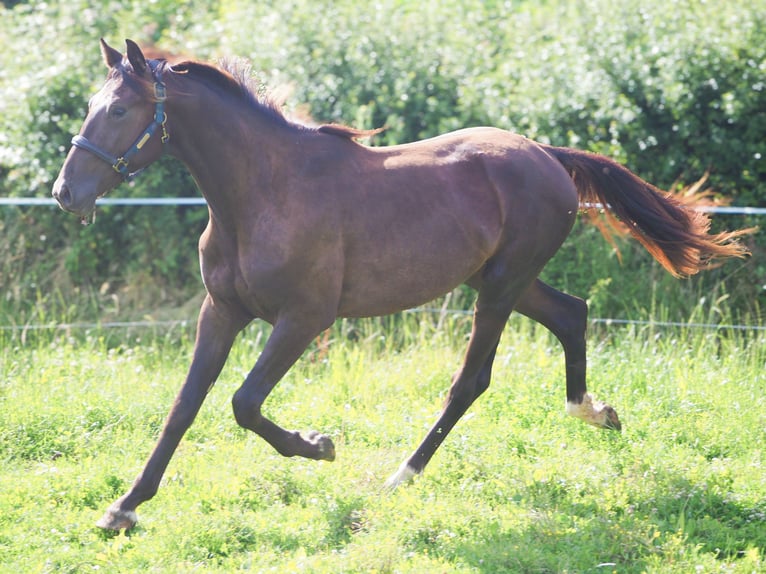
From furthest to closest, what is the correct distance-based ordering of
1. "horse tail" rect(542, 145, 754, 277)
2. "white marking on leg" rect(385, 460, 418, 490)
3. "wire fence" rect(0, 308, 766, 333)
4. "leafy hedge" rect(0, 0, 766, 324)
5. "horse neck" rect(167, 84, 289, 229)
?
"leafy hedge" rect(0, 0, 766, 324), "wire fence" rect(0, 308, 766, 333), "horse tail" rect(542, 145, 754, 277), "white marking on leg" rect(385, 460, 418, 490), "horse neck" rect(167, 84, 289, 229)

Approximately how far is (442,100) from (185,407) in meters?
4.91

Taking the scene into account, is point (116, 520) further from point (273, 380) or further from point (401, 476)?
point (401, 476)

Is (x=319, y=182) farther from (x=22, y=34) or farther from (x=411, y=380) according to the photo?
(x=22, y=34)

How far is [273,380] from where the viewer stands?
4.58m

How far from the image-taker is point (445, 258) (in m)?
4.88

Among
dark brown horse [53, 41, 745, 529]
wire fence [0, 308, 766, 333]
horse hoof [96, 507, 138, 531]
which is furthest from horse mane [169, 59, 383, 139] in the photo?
wire fence [0, 308, 766, 333]

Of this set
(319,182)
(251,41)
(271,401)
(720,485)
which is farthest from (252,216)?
(251,41)

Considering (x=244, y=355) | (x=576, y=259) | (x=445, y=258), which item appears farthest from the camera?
(x=576, y=259)

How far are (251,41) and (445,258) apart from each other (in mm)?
5165

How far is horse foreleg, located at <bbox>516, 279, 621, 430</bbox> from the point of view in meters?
5.42

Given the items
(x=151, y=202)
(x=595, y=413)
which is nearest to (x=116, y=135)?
(x=595, y=413)

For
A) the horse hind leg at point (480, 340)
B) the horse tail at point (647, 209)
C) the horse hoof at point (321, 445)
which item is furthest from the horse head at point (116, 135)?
the horse tail at point (647, 209)

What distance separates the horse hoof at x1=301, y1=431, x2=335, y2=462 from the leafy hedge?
3686 mm

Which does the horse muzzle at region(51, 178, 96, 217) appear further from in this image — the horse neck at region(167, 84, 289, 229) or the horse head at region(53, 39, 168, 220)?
the horse neck at region(167, 84, 289, 229)
